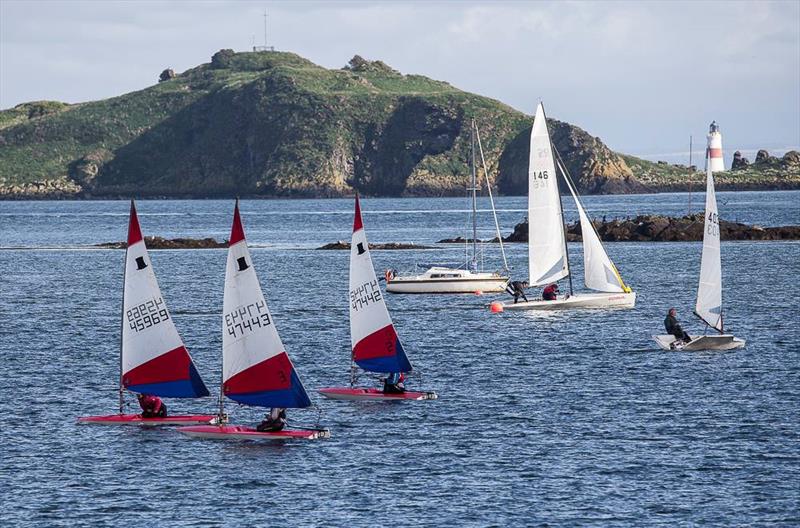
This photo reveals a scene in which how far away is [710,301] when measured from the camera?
60.1 m

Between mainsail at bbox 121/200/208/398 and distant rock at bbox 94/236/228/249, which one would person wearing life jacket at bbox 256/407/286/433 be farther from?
distant rock at bbox 94/236/228/249

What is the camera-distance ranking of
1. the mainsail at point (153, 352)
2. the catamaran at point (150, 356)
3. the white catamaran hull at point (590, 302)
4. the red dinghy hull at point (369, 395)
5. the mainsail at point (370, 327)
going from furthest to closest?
the white catamaran hull at point (590, 302) < the mainsail at point (370, 327) < the red dinghy hull at point (369, 395) < the mainsail at point (153, 352) < the catamaran at point (150, 356)

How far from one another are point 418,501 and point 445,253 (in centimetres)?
9052

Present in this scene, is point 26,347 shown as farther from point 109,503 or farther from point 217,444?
point 109,503

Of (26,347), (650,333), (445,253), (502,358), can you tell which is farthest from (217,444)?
(445,253)

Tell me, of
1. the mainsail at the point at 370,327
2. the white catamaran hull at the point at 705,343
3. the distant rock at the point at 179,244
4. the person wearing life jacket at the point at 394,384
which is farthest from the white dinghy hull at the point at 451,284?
the distant rock at the point at 179,244

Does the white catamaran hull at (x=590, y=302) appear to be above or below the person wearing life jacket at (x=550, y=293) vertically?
below

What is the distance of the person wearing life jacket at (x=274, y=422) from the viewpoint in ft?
140

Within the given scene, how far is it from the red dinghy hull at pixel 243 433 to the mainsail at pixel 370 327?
7.00 m

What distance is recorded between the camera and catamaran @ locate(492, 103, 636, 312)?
7506cm

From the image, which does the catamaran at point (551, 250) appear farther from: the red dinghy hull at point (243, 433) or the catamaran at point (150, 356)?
the red dinghy hull at point (243, 433)

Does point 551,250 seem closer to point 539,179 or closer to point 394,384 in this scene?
point 539,179

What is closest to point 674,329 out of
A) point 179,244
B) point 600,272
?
point 600,272

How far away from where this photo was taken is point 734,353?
60000 millimetres
